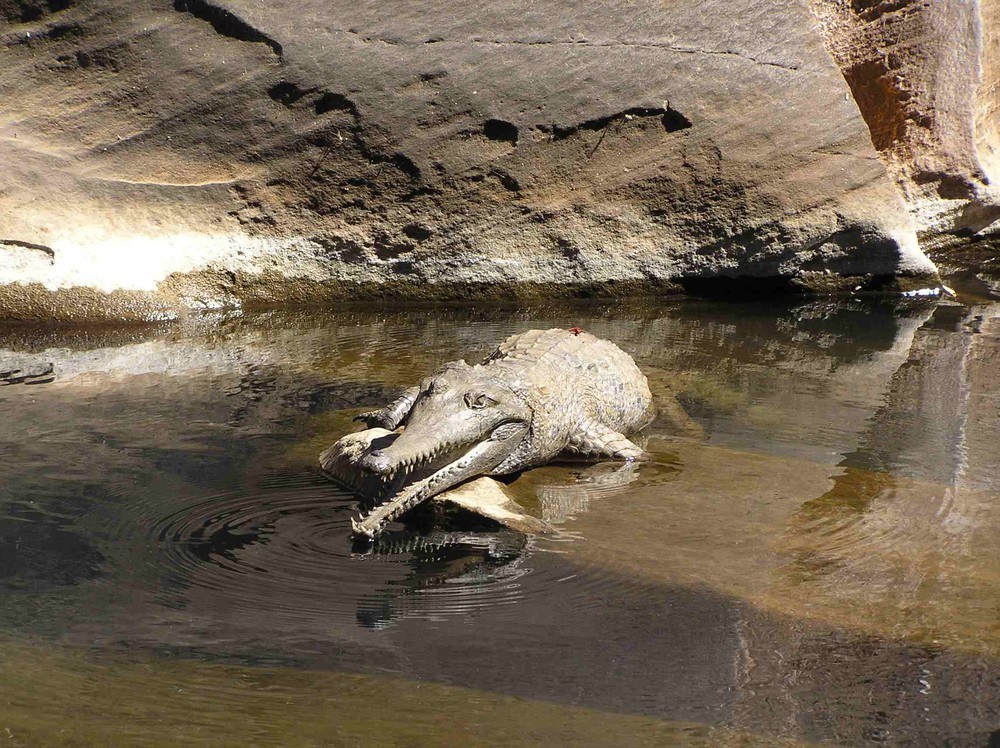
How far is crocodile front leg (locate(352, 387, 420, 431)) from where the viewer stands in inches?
176

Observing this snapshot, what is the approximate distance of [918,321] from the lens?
7.78 meters

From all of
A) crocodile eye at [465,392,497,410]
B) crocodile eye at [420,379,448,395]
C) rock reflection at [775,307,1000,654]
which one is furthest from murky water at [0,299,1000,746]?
crocodile eye at [420,379,448,395]

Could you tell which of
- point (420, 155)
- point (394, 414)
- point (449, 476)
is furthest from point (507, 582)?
point (420, 155)

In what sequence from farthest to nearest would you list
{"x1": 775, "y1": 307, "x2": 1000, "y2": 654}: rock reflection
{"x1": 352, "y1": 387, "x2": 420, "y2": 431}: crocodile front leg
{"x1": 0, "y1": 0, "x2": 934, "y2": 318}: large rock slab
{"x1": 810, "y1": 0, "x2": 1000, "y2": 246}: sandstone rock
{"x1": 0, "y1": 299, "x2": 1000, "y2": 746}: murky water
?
{"x1": 810, "y1": 0, "x2": 1000, "y2": 246}: sandstone rock
{"x1": 0, "y1": 0, "x2": 934, "y2": 318}: large rock slab
{"x1": 352, "y1": 387, "x2": 420, "y2": 431}: crocodile front leg
{"x1": 775, "y1": 307, "x2": 1000, "y2": 654}: rock reflection
{"x1": 0, "y1": 299, "x2": 1000, "y2": 746}: murky water

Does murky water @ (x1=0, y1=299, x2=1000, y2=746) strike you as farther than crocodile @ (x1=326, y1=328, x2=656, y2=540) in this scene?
No

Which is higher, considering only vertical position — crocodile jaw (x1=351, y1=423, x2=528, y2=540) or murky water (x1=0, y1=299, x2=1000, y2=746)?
crocodile jaw (x1=351, y1=423, x2=528, y2=540)

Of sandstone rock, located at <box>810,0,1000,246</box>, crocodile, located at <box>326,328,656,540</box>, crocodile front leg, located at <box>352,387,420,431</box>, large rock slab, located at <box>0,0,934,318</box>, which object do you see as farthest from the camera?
sandstone rock, located at <box>810,0,1000,246</box>

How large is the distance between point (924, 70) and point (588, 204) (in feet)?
10.9

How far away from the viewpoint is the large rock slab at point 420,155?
728 centimetres

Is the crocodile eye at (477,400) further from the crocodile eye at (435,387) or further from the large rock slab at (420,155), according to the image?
the large rock slab at (420,155)

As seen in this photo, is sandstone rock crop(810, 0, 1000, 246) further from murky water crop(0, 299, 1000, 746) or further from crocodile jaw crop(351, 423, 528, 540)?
crocodile jaw crop(351, 423, 528, 540)

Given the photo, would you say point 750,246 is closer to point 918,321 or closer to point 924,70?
point 918,321

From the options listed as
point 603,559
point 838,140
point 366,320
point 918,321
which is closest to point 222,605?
point 603,559

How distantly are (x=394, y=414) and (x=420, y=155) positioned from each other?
3.79 meters
